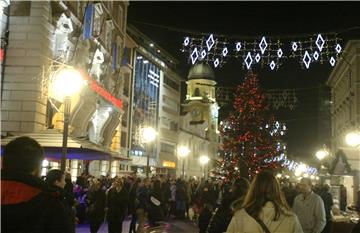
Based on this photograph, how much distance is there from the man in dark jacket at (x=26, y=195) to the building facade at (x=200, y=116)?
76656mm

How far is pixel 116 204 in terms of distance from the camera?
594 inches

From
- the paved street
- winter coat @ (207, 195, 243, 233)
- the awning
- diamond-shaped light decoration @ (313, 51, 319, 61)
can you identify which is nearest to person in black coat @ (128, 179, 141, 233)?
the awning

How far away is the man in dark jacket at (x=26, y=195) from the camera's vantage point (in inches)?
128

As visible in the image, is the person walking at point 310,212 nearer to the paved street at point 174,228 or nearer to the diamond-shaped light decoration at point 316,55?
the paved street at point 174,228

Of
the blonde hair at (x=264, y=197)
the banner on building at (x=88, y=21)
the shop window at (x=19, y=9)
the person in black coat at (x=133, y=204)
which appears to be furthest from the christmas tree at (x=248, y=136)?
the blonde hair at (x=264, y=197)

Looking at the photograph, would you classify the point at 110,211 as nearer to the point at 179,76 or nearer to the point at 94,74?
the point at 94,74

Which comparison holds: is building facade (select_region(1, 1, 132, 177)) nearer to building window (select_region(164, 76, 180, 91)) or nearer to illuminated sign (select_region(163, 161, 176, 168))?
illuminated sign (select_region(163, 161, 176, 168))

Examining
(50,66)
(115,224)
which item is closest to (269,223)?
(115,224)

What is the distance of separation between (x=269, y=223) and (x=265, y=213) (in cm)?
9

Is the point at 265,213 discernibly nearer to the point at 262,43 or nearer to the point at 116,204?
the point at 116,204

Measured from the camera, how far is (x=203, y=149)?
9075 centimetres

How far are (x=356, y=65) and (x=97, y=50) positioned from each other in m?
33.9

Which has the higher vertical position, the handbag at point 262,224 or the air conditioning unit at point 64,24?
the air conditioning unit at point 64,24

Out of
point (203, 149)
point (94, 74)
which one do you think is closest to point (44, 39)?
point (94, 74)
